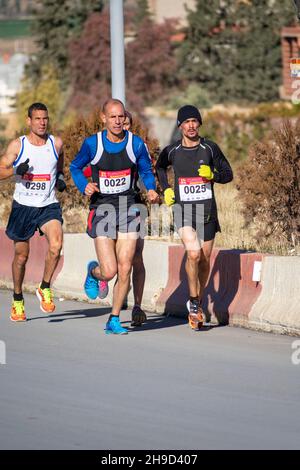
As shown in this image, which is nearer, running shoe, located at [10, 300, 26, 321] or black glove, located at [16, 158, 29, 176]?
black glove, located at [16, 158, 29, 176]

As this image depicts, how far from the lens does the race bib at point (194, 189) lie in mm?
11305

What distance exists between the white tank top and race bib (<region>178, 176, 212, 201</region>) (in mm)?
1345

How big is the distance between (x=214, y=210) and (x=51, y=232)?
1.61 m

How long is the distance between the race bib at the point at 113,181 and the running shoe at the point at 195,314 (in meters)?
1.24

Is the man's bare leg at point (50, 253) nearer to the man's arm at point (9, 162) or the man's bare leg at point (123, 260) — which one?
the man's arm at point (9, 162)

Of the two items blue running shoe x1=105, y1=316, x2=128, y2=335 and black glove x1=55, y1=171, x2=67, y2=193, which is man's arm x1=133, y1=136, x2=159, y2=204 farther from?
blue running shoe x1=105, y1=316, x2=128, y2=335

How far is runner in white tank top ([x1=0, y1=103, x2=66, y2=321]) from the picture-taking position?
11734 millimetres

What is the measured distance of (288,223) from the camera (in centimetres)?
1417

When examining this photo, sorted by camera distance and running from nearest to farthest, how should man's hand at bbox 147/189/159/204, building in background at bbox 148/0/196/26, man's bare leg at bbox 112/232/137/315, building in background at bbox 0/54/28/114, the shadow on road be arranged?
man's bare leg at bbox 112/232/137/315 < man's hand at bbox 147/189/159/204 < the shadow on road < building in background at bbox 0/54/28/114 < building in background at bbox 148/0/196/26

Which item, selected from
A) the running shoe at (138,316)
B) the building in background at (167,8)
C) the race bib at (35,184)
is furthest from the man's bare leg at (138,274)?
the building in background at (167,8)

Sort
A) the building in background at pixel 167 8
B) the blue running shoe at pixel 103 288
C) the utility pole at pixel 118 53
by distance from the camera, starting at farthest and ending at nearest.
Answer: the building in background at pixel 167 8
the utility pole at pixel 118 53
the blue running shoe at pixel 103 288

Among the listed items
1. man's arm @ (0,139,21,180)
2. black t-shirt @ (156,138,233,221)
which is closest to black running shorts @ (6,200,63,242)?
man's arm @ (0,139,21,180)
